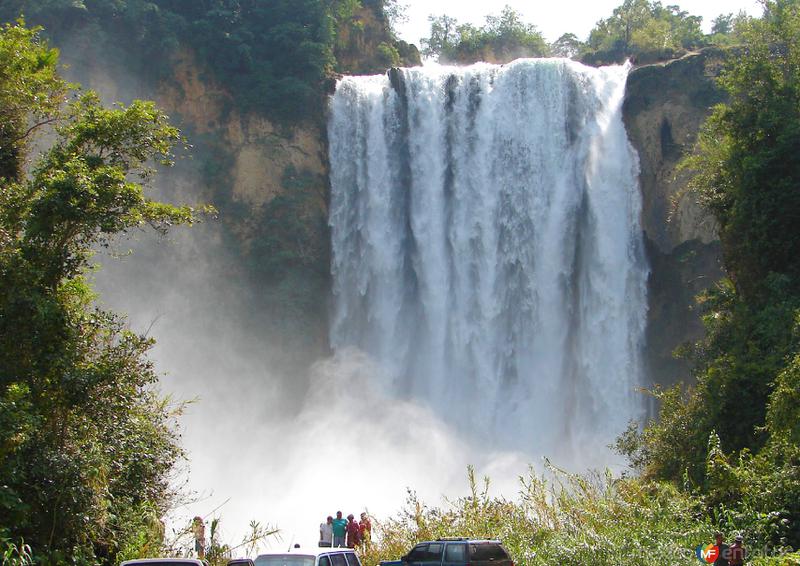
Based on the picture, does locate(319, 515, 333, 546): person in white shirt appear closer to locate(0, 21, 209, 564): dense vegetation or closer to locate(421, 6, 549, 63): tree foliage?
locate(0, 21, 209, 564): dense vegetation

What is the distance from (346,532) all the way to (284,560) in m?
8.32

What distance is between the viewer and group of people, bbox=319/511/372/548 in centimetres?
2138

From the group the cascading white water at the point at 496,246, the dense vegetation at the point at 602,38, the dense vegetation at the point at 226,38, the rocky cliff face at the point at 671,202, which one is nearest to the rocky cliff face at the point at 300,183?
the rocky cliff face at the point at 671,202

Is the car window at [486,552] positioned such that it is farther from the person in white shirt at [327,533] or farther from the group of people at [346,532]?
the person in white shirt at [327,533]

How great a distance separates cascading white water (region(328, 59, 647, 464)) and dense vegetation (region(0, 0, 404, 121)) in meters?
2.59

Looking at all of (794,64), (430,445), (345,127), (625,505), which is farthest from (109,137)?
(345,127)

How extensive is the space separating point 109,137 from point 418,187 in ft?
90.7

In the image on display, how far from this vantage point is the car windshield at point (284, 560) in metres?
13.8

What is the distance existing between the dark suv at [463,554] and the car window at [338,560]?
2112 millimetres

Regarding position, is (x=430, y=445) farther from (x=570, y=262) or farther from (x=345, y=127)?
(x=345, y=127)

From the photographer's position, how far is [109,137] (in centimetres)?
1962

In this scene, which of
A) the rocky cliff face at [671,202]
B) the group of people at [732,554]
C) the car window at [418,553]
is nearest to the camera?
the group of people at [732,554]

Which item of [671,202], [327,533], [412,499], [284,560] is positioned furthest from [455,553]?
[671,202]

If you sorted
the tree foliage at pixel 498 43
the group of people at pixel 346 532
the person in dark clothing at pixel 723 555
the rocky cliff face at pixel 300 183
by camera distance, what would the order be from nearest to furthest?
the person in dark clothing at pixel 723 555, the group of people at pixel 346 532, the rocky cliff face at pixel 300 183, the tree foliage at pixel 498 43
